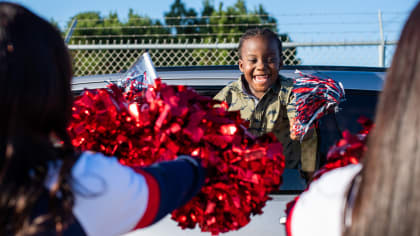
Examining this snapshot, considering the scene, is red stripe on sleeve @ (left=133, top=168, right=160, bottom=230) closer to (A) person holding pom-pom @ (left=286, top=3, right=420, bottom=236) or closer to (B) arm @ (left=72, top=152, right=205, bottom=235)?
(B) arm @ (left=72, top=152, right=205, bottom=235)

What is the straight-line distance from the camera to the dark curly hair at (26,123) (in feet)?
3.09

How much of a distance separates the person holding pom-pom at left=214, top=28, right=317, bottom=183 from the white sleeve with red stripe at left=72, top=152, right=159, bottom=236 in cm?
140

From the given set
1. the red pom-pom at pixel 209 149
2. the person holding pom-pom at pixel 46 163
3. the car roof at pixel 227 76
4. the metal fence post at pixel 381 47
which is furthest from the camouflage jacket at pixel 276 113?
the metal fence post at pixel 381 47

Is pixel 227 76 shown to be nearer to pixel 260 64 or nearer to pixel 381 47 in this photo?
pixel 260 64

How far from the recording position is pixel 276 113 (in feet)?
8.59

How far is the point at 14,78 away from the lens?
0.93 metres

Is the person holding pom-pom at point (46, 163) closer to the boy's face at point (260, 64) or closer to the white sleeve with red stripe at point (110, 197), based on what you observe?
the white sleeve with red stripe at point (110, 197)

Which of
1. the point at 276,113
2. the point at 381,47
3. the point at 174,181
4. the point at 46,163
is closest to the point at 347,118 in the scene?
the point at 276,113

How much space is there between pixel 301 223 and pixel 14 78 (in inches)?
28.0

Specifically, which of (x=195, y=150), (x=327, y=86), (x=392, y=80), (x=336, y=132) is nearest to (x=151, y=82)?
(x=195, y=150)

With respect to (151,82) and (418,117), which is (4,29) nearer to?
(418,117)

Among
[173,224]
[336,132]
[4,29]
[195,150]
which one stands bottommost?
[173,224]

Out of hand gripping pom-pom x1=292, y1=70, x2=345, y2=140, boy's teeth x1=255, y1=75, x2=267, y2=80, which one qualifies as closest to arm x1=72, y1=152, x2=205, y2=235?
hand gripping pom-pom x1=292, y1=70, x2=345, y2=140

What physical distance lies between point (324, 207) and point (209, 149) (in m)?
0.66
